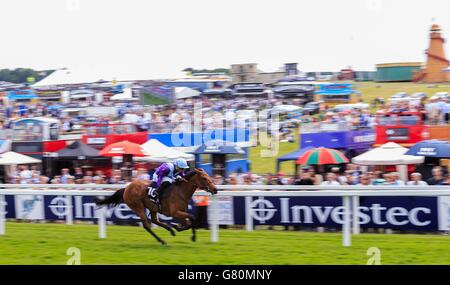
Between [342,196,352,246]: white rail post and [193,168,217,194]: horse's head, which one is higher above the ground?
[193,168,217,194]: horse's head

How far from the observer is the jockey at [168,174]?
32.0ft

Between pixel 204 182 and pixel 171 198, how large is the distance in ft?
1.77

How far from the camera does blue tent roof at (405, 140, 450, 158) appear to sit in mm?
13578

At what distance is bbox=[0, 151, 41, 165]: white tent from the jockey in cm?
898

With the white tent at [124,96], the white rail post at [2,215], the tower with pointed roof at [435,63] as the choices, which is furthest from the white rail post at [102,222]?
the tower with pointed roof at [435,63]

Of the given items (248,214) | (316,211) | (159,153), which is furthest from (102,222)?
(159,153)

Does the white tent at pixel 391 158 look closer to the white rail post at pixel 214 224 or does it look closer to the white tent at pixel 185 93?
the white rail post at pixel 214 224

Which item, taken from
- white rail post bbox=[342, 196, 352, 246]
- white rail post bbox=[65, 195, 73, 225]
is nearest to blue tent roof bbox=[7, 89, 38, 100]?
white rail post bbox=[65, 195, 73, 225]

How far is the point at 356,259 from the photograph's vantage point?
8.23 meters

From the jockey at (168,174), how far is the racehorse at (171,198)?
69 millimetres

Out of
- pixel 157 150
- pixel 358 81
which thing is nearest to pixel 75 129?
pixel 157 150

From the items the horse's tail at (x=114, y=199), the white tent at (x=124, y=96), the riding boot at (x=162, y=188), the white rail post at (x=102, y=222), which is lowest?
the white rail post at (x=102, y=222)

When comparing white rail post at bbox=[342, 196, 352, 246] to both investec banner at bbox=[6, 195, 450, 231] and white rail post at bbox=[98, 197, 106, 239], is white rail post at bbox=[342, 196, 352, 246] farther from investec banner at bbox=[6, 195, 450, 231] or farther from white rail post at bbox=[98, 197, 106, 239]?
white rail post at bbox=[98, 197, 106, 239]
